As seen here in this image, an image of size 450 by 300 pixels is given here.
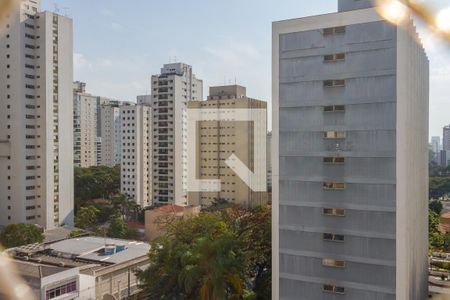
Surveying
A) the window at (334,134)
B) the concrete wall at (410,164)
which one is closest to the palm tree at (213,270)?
the window at (334,134)

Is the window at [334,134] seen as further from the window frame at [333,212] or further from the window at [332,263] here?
the window at [332,263]

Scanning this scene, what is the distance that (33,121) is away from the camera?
629 inches

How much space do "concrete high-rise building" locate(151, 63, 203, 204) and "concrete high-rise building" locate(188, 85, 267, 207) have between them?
61cm

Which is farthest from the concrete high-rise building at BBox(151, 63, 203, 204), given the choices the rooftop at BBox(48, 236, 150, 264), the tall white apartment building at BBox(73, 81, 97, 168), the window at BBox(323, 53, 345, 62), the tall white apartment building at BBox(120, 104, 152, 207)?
the window at BBox(323, 53, 345, 62)

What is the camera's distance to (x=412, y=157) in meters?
5.81

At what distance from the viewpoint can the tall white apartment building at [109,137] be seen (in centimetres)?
2875

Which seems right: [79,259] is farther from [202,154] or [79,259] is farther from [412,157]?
[202,154]

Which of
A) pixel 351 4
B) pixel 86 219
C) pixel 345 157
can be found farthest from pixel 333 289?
pixel 86 219

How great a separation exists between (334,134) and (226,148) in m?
14.0

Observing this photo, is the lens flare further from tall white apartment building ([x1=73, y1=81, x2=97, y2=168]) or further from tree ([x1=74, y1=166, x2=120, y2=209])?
tall white apartment building ([x1=73, y1=81, x2=97, y2=168])

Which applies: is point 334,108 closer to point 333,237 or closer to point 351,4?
point 351,4

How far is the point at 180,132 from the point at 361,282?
15.6 metres

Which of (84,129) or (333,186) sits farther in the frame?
(84,129)

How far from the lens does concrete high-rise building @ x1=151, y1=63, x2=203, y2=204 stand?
20.0m
